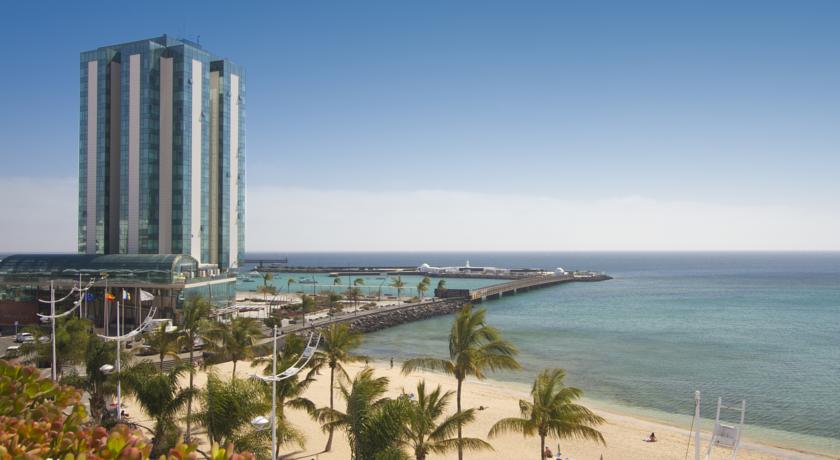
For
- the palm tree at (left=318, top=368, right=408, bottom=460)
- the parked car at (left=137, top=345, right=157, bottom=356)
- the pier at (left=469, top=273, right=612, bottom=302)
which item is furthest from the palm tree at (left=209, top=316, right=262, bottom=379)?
the pier at (left=469, top=273, right=612, bottom=302)

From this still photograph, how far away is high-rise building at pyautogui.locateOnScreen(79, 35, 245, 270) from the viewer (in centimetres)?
7419

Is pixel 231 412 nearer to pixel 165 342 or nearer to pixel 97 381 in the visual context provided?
pixel 97 381

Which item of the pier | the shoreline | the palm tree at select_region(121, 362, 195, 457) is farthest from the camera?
the pier

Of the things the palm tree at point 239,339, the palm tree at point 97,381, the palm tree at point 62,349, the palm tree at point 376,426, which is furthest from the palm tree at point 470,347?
the palm tree at point 62,349

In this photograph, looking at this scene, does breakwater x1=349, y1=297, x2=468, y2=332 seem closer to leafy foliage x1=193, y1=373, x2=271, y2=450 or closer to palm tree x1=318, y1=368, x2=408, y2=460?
leafy foliage x1=193, y1=373, x2=271, y2=450

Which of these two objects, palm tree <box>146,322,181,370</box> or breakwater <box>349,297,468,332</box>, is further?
breakwater <box>349,297,468,332</box>

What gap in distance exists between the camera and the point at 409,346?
71.0m

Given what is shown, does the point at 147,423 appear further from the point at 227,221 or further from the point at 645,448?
the point at 227,221

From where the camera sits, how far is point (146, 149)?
73.9 m

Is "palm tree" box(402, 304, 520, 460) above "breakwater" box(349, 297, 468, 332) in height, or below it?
above

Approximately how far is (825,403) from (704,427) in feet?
41.8

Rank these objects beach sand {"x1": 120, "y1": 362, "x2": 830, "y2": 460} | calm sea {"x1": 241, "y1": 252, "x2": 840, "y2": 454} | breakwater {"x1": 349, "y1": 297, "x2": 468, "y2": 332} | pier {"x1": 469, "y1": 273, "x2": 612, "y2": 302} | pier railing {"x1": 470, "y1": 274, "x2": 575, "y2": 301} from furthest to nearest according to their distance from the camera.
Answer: pier {"x1": 469, "y1": 273, "x2": 612, "y2": 302} → pier railing {"x1": 470, "y1": 274, "x2": 575, "y2": 301} → breakwater {"x1": 349, "y1": 297, "x2": 468, "y2": 332} → calm sea {"x1": 241, "y1": 252, "x2": 840, "y2": 454} → beach sand {"x1": 120, "y1": 362, "x2": 830, "y2": 460}

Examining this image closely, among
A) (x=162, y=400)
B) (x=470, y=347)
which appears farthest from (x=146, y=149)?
(x=470, y=347)

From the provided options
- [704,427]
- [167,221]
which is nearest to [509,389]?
[704,427]
